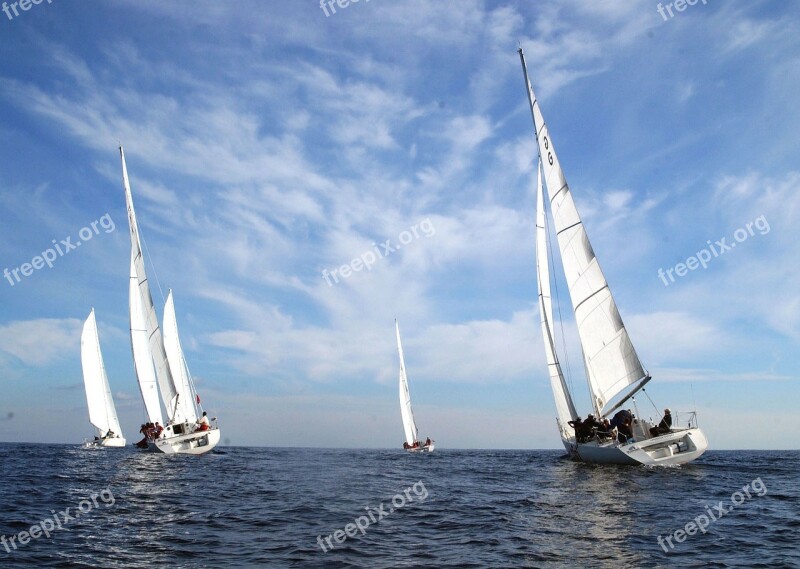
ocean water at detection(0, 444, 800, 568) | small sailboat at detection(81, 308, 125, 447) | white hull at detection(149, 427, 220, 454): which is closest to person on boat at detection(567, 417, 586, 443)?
ocean water at detection(0, 444, 800, 568)

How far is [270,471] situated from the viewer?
28.6 metres

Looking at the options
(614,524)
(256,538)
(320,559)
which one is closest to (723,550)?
(614,524)

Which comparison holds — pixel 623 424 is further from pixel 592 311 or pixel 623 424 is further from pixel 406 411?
pixel 406 411

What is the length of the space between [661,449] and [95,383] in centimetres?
5987

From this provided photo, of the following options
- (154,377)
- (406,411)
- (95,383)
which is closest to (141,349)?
(154,377)

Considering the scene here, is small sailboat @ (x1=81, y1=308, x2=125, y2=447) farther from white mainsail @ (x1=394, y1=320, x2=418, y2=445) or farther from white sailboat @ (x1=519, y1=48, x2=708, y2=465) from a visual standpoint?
white sailboat @ (x1=519, y1=48, x2=708, y2=465)

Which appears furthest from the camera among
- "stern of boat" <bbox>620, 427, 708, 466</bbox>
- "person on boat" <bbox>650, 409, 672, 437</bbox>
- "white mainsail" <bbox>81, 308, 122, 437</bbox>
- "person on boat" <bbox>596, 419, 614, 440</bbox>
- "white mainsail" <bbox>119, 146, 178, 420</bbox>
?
"white mainsail" <bbox>81, 308, 122, 437</bbox>

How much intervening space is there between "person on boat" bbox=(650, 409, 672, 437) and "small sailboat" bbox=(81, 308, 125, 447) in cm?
5853

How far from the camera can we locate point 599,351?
2773 cm

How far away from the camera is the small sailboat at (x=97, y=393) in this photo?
62531 millimetres

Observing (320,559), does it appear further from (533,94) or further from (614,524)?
(533,94)

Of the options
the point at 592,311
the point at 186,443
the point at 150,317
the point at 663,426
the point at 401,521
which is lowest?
the point at 401,521

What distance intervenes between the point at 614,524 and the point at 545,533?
6.52ft

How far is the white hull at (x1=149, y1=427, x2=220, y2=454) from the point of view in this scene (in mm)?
40969
